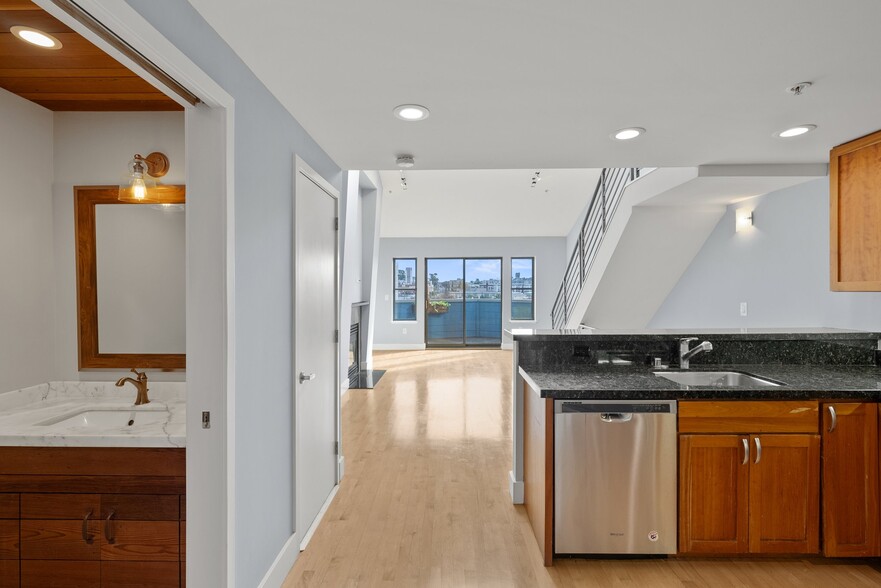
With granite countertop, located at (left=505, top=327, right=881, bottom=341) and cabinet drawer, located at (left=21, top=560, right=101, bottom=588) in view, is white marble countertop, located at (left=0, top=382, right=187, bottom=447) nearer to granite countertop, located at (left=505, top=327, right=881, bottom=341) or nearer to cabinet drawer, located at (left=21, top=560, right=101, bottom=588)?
cabinet drawer, located at (left=21, top=560, right=101, bottom=588)

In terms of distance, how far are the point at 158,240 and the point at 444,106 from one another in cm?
160

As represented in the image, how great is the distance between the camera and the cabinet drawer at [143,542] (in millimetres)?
1760

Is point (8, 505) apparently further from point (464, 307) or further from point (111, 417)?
point (464, 307)

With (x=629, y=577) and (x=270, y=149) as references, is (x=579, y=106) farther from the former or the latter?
(x=629, y=577)

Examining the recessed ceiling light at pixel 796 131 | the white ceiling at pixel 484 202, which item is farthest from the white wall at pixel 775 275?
the white ceiling at pixel 484 202

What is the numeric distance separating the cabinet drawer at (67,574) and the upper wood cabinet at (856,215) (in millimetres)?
4124

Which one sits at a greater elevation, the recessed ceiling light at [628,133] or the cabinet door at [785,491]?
the recessed ceiling light at [628,133]

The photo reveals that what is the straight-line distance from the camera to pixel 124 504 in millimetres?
1760

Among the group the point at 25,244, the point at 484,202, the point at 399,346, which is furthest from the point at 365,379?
the point at 25,244

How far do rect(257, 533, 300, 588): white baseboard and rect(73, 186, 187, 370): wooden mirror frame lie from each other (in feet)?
3.42

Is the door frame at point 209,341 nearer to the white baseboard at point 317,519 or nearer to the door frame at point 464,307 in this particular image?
the white baseboard at point 317,519

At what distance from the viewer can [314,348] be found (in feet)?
8.86

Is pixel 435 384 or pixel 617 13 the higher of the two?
pixel 617 13

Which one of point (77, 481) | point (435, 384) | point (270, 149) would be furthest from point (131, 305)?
point (435, 384)
